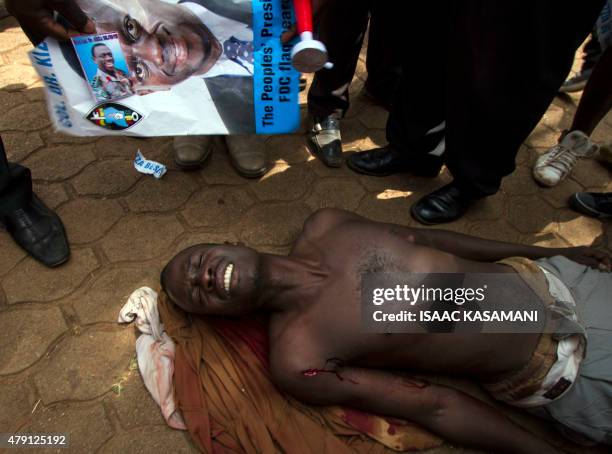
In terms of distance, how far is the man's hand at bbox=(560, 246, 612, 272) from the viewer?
2070 millimetres

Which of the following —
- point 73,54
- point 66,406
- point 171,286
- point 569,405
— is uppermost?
point 73,54

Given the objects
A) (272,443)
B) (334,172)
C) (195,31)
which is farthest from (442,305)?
(195,31)

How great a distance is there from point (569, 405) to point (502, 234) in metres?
1.07

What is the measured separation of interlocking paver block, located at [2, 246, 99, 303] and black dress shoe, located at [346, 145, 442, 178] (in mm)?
1647

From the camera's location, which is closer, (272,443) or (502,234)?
(272,443)

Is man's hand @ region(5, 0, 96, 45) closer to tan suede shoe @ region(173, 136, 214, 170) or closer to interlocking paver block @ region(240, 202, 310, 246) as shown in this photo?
tan suede shoe @ region(173, 136, 214, 170)

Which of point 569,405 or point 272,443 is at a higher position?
point 569,405

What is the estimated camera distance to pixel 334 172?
2.87 meters

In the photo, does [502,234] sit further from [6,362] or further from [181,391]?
[6,362]

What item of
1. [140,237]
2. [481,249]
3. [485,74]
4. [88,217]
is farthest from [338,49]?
[88,217]

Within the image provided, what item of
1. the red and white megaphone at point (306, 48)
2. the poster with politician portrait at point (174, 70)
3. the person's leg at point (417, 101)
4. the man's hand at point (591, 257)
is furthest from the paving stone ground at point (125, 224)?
the red and white megaphone at point (306, 48)

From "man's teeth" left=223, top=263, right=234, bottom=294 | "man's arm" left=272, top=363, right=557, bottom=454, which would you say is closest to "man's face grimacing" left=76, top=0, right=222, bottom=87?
"man's teeth" left=223, top=263, right=234, bottom=294

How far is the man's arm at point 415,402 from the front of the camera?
1729mm

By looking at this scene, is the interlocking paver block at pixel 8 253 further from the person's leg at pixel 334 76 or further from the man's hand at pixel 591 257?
the man's hand at pixel 591 257
